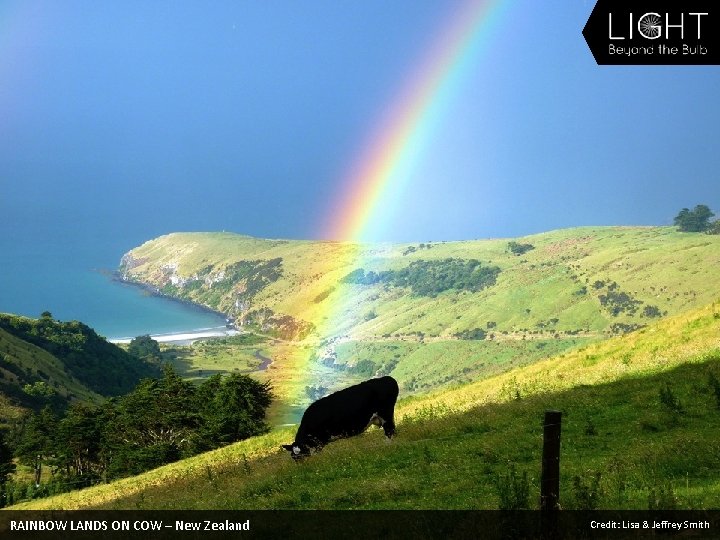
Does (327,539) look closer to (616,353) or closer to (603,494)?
(603,494)

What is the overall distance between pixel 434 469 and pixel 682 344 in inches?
783

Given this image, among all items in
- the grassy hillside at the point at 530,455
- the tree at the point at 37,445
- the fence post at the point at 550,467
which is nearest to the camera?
the fence post at the point at 550,467

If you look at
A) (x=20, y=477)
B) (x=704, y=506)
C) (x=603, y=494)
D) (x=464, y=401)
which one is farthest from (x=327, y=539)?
(x=20, y=477)

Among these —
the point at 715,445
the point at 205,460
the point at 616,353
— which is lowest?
the point at 205,460

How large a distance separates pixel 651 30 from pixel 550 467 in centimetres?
3523

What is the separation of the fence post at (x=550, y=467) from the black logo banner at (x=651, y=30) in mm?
31825

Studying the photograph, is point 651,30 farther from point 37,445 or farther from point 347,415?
point 37,445

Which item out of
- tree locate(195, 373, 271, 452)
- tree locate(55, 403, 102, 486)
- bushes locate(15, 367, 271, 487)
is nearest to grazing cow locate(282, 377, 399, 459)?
tree locate(195, 373, 271, 452)

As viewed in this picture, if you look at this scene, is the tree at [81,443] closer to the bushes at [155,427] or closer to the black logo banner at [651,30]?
the bushes at [155,427]

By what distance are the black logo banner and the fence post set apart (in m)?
31.8

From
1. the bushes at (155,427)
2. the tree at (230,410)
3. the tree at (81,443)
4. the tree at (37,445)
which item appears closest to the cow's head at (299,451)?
the tree at (230,410)

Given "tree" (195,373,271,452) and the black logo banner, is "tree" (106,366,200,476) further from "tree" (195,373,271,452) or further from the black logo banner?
the black logo banner

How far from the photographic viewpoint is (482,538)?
11.0 m

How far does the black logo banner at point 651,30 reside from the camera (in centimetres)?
3697
